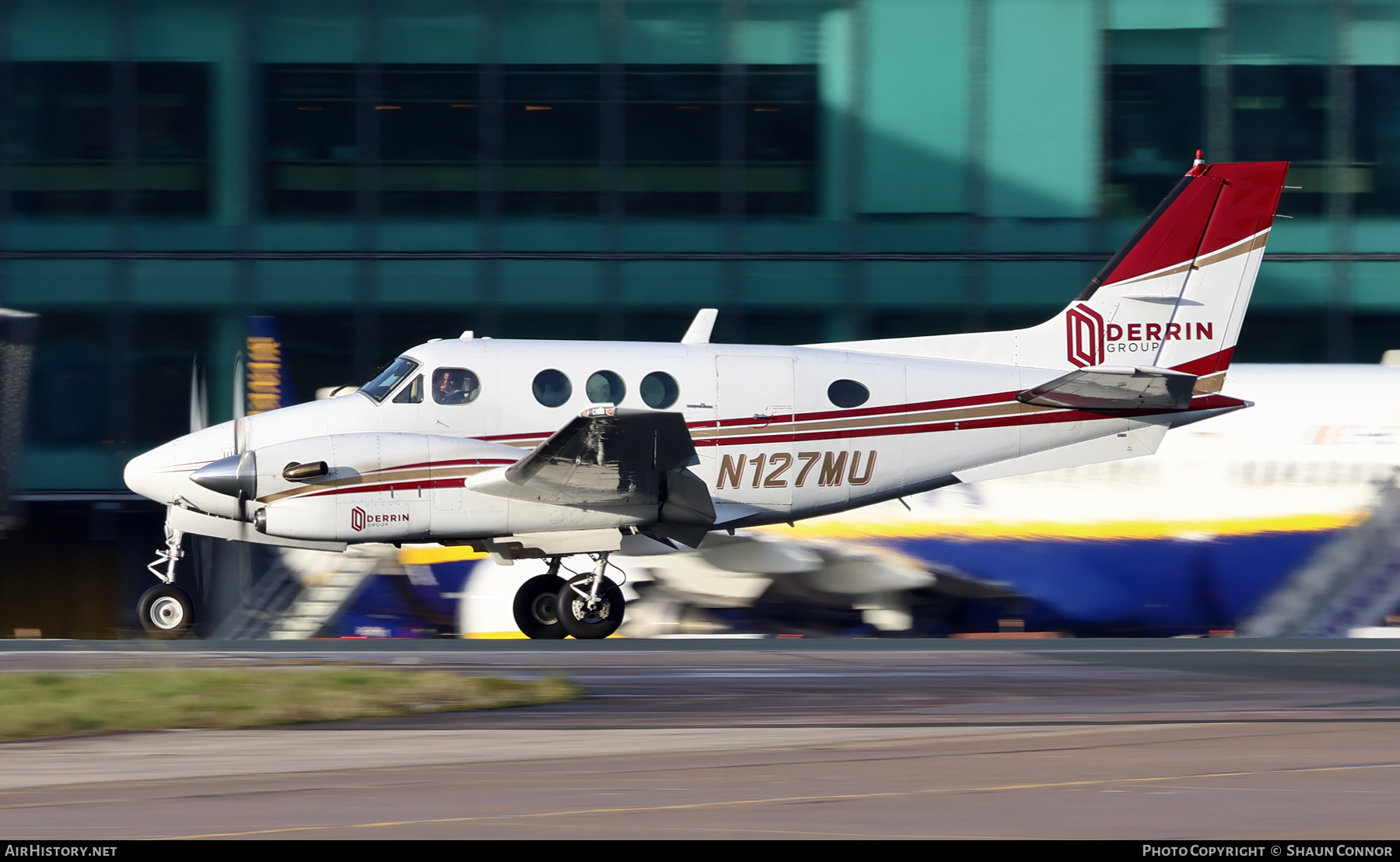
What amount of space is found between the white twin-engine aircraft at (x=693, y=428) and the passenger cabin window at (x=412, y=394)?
0.08 feet

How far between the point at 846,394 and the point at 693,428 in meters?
1.56

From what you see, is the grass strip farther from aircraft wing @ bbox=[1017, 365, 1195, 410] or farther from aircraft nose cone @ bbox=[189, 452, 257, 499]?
aircraft wing @ bbox=[1017, 365, 1195, 410]

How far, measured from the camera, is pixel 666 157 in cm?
2105

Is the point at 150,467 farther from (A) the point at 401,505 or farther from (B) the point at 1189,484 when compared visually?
(B) the point at 1189,484

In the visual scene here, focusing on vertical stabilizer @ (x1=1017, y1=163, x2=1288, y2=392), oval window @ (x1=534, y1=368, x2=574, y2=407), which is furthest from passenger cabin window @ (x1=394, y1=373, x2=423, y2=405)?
vertical stabilizer @ (x1=1017, y1=163, x2=1288, y2=392)

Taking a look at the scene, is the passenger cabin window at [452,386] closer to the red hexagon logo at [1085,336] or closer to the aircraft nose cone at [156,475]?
the aircraft nose cone at [156,475]

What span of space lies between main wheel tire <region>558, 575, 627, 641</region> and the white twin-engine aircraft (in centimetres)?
2

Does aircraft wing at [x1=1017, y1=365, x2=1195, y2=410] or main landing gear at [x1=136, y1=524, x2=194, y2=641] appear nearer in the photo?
main landing gear at [x1=136, y1=524, x2=194, y2=641]

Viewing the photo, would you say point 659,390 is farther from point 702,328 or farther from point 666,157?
point 666,157

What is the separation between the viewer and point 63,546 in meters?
21.2

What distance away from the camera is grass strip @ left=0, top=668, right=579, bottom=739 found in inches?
358
